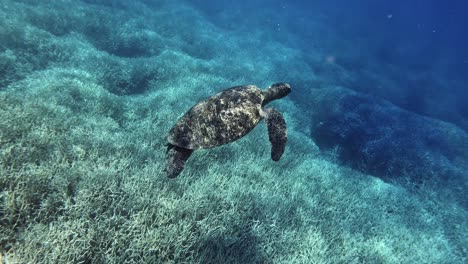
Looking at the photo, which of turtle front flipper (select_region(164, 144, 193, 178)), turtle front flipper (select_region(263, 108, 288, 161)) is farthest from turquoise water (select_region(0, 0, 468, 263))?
turtle front flipper (select_region(263, 108, 288, 161))

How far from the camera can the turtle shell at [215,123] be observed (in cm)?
452

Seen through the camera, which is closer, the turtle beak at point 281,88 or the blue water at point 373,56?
the turtle beak at point 281,88

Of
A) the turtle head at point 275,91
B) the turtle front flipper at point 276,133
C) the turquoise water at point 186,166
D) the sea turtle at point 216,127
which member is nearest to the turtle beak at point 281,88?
the turtle head at point 275,91

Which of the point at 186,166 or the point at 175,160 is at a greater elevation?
the point at 175,160

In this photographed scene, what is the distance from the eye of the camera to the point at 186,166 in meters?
6.51

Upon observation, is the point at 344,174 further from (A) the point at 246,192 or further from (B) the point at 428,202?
(A) the point at 246,192

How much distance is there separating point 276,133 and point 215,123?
1.10 meters

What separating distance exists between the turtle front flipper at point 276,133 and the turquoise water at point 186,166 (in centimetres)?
157

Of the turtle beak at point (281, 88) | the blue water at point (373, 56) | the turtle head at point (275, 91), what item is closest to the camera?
the turtle head at point (275, 91)

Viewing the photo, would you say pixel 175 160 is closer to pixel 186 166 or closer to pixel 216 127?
pixel 216 127

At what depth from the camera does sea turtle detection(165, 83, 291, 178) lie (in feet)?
14.8

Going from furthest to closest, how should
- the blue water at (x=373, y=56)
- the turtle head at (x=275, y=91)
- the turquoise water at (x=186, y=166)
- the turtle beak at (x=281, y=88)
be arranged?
the blue water at (x=373, y=56) < the turtle beak at (x=281, y=88) < the turtle head at (x=275, y=91) < the turquoise water at (x=186, y=166)

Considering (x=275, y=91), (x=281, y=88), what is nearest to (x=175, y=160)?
(x=275, y=91)

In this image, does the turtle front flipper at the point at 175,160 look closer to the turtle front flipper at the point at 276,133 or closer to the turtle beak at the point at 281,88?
the turtle front flipper at the point at 276,133
